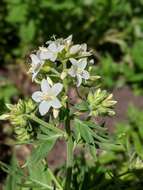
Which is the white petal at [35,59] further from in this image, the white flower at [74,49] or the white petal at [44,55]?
the white flower at [74,49]

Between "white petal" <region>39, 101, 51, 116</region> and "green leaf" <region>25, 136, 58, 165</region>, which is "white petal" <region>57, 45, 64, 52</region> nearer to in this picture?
"white petal" <region>39, 101, 51, 116</region>

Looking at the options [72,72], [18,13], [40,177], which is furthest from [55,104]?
[18,13]

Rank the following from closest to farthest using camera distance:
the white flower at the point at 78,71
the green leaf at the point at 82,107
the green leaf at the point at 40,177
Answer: the white flower at the point at 78,71 → the green leaf at the point at 82,107 → the green leaf at the point at 40,177

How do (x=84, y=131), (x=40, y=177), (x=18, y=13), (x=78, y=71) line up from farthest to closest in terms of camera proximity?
(x=18, y=13) < (x=40, y=177) < (x=84, y=131) < (x=78, y=71)

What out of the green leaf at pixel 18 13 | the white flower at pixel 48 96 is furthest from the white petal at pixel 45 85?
the green leaf at pixel 18 13

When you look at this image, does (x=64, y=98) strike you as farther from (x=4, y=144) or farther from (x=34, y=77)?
(x=4, y=144)

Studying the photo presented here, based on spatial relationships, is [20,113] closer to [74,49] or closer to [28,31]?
[74,49]

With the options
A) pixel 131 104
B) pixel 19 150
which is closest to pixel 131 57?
pixel 131 104
